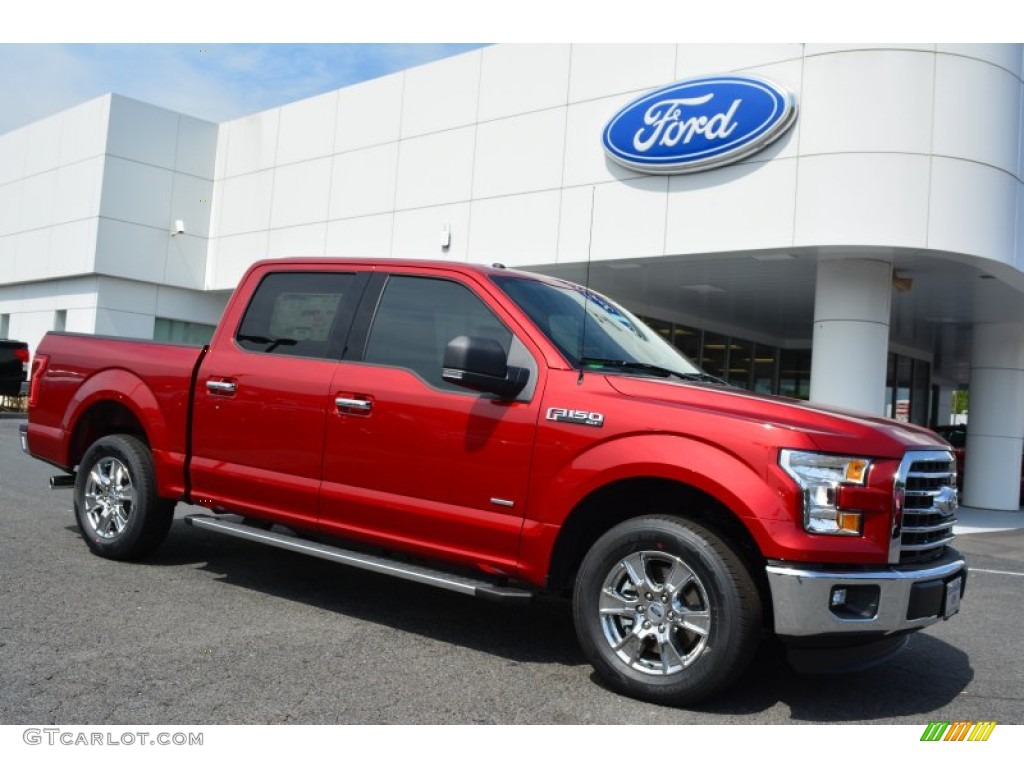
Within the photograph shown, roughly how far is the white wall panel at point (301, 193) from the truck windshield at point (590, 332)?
15222 millimetres

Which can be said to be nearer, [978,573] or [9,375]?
[978,573]

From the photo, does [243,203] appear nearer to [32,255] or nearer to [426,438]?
[32,255]

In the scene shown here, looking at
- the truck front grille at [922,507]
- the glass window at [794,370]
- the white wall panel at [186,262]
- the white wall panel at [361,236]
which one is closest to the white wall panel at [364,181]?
the white wall panel at [361,236]

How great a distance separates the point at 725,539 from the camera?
422 centimetres

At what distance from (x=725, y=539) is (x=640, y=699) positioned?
822 millimetres

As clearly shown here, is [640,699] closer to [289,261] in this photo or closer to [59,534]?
[289,261]

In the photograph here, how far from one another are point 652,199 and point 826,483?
10.6 m

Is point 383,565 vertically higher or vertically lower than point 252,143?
lower

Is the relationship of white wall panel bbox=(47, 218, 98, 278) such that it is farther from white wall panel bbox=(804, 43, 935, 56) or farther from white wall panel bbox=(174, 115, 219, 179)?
white wall panel bbox=(804, 43, 935, 56)

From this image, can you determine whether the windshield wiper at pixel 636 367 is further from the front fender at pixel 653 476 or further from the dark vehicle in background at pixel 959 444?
the dark vehicle in background at pixel 959 444

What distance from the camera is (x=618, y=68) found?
14539mm

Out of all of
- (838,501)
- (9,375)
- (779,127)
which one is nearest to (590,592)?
(838,501)

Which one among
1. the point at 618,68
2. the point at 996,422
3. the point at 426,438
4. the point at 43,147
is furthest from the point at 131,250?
the point at 426,438

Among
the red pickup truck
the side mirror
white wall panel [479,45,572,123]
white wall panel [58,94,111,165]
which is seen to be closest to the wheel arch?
the red pickup truck
